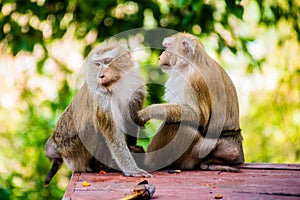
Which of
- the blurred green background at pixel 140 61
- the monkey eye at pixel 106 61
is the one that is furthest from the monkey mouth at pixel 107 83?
the blurred green background at pixel 140 61

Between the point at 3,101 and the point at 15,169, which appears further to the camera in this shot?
the point at 3,101

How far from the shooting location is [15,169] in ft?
27.5

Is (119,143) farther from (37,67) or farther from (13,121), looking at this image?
(13,121)

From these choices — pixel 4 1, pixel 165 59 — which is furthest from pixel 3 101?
pixel 165 59

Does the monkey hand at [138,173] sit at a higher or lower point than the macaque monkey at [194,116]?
lower

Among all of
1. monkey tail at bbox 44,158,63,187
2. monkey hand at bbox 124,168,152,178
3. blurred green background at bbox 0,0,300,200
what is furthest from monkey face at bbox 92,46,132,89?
blurred green background at bbox 0,0,300,200

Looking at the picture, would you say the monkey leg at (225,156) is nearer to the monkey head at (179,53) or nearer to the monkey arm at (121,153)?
the monkey arm at (121,153)

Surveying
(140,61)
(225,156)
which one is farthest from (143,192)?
(140,61)

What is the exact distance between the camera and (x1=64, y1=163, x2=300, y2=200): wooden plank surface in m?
4.09

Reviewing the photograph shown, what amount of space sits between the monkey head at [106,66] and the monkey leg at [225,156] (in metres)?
1.03

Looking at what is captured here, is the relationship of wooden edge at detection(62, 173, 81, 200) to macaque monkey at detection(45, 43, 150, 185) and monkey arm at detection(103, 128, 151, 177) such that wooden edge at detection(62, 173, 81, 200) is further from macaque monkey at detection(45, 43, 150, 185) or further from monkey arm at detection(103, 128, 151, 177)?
monkey arm at detection(103, 128, 151, 177)

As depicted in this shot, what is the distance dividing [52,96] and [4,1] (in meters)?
1.73

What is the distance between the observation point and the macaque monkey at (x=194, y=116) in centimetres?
492

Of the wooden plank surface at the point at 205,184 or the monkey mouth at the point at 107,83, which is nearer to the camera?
the wooden plank surface at the point at 205,184
